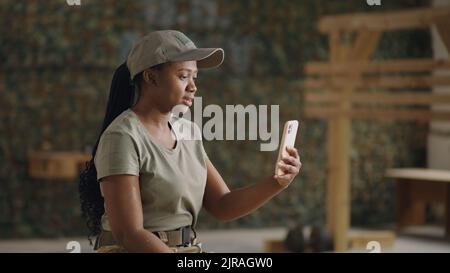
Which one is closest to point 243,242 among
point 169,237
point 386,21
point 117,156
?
point 386,21

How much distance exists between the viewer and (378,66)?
6.11 meters

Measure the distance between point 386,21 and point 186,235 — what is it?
14.5 feet

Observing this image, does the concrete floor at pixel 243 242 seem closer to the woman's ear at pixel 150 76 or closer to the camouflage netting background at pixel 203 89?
the camouflage netting background at pixel 203 89

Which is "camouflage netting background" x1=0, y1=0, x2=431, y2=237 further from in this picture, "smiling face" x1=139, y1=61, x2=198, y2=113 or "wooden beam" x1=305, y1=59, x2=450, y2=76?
"smiling face" x1=139, y1=61, x2=198, y2=113

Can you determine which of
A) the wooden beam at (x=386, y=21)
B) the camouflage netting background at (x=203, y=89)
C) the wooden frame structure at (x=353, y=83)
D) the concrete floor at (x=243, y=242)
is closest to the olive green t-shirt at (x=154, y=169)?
the wooden beam at (x=386, y=21)

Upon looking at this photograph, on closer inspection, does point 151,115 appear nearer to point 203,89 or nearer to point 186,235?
point 186,235

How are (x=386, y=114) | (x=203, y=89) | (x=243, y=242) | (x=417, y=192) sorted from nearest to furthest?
1. (x=386, y=114)
2. (x=243, y=242)
3. (x=203, y=89)
4. (x=417, y=192)

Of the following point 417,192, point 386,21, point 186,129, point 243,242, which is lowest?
point 243,242

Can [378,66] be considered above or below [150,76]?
above

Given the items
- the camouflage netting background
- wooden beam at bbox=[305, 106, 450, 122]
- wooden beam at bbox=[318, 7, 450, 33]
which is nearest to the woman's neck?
wooden beam at bbox=[318, 7, 450, 33]

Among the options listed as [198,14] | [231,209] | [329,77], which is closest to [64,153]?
[198,14]

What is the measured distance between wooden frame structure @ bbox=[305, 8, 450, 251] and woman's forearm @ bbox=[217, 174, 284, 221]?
3812mm

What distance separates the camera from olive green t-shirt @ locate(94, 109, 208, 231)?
198 centimetres

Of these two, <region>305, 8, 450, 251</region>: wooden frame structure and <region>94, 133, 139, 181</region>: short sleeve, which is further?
<region>305, 8, 450, 251</region>: wooden frame structure
